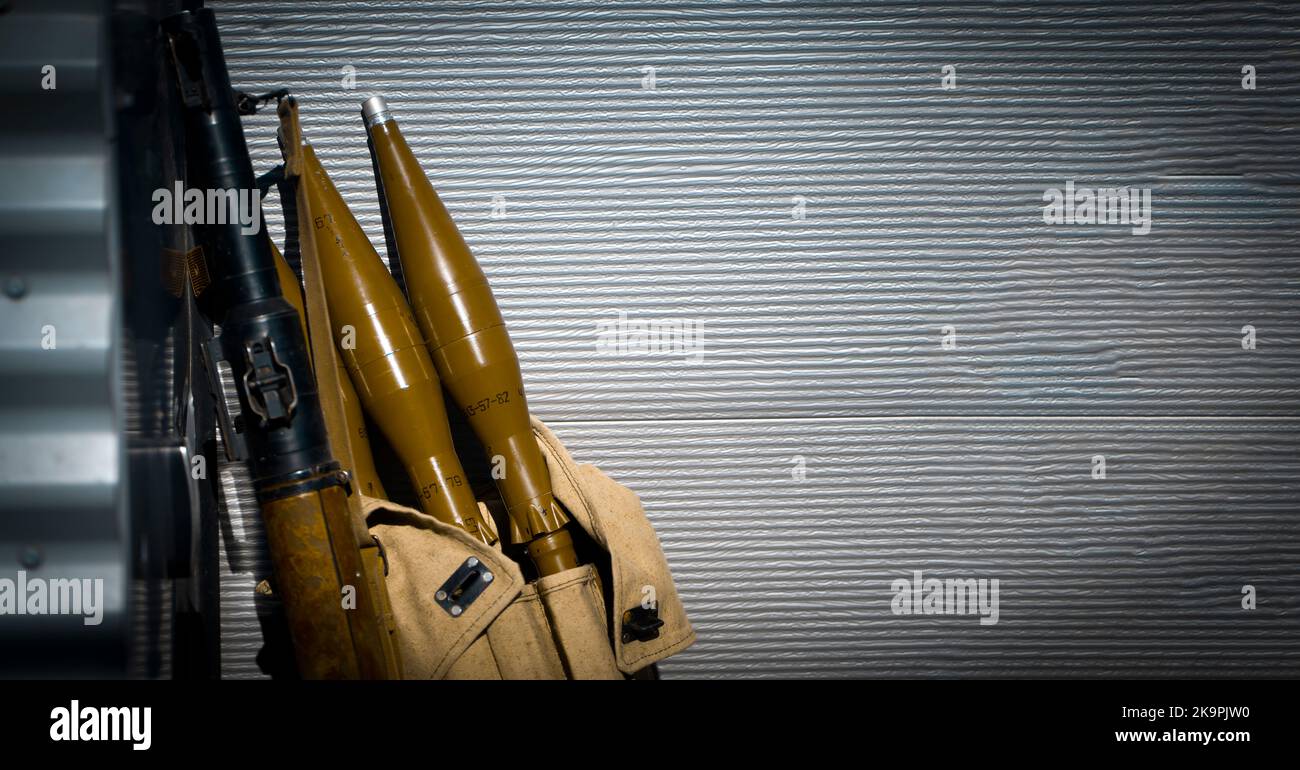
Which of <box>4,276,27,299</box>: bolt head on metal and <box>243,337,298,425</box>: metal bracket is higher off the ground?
<box>4,276,27,299</box>: bolt head on metal

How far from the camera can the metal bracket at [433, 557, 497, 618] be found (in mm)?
1412

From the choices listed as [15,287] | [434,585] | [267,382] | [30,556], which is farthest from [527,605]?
[15,287]

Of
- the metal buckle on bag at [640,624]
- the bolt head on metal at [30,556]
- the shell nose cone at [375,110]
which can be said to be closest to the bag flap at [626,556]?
the metal buckle on bag at [640,624]

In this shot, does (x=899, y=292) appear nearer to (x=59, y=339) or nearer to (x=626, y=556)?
(x=626, y=556)

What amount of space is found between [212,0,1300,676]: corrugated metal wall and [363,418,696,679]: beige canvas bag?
21 cm

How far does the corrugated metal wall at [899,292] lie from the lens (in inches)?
65.6

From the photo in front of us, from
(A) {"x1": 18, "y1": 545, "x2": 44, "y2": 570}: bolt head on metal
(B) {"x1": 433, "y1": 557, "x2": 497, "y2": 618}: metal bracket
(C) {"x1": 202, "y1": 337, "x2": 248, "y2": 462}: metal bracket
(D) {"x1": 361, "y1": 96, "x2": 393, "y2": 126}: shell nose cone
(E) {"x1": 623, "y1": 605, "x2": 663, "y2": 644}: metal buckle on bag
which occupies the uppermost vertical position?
(D) {"x1": 361, "y1": 96, "x2": 393, "y2": 126}: shell nose cone

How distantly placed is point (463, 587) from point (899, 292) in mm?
1039

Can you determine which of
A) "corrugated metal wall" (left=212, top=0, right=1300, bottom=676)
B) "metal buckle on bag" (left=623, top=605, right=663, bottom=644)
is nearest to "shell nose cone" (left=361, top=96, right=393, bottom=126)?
"corrugated metal wall" (left=212, top=0, right=1300, bottom=676)

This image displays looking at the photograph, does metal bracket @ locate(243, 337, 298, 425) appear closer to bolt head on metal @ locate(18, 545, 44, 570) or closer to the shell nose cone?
bolt head on metal @ locate(18, 545, 44, 570)

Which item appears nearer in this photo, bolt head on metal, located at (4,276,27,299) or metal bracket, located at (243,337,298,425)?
bolt head on metal, located at (4,276,27,299)

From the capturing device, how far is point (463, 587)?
4.65 ft

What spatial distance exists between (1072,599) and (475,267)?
140 centimetres
